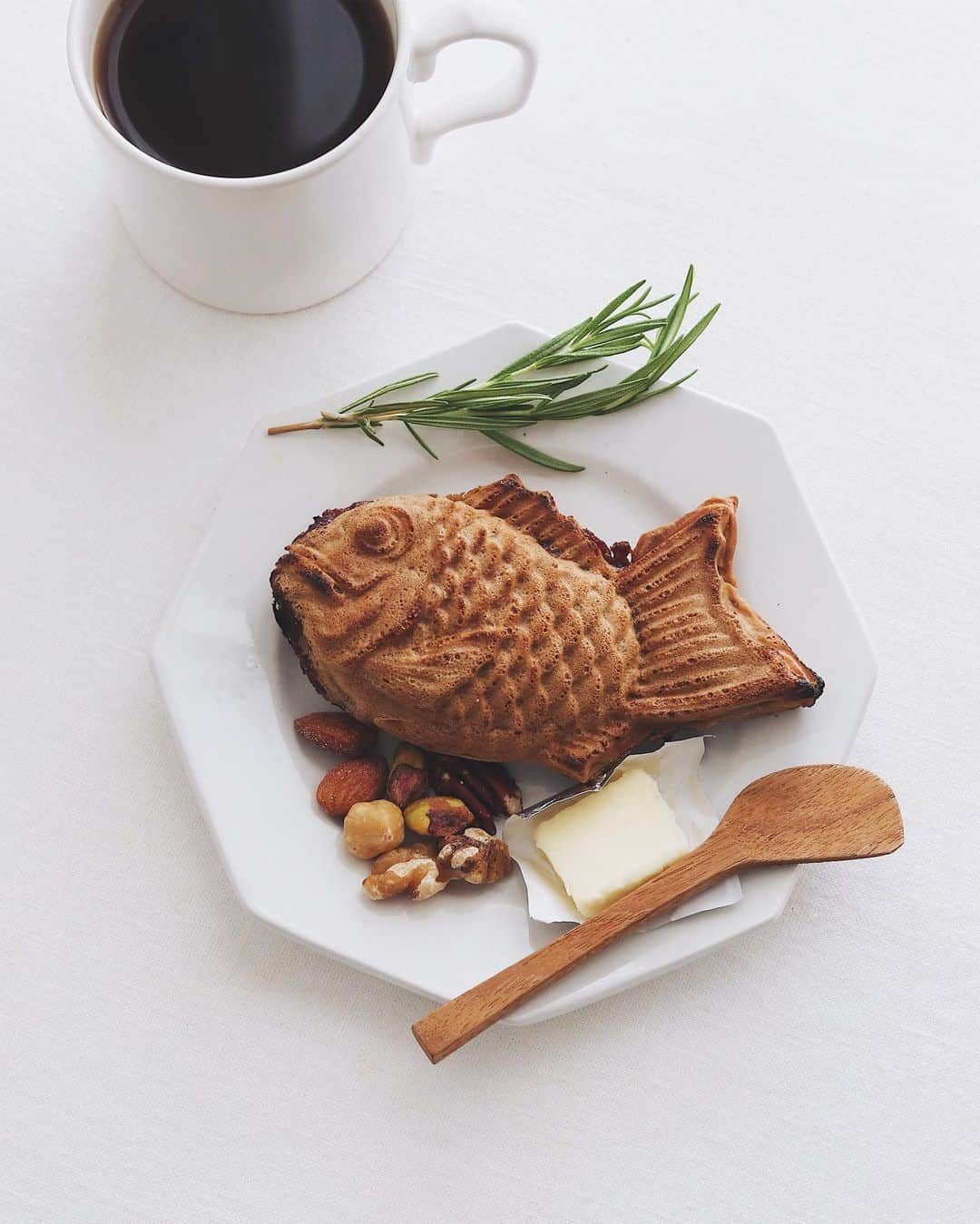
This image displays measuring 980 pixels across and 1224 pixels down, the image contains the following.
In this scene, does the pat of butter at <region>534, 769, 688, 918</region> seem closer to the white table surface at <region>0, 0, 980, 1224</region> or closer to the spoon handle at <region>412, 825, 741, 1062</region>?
the spoon handle at <region>412, 825, 741, 1062</region>

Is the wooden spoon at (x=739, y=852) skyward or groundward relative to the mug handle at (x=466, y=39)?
groundward

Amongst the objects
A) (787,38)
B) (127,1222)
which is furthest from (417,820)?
(787,38)

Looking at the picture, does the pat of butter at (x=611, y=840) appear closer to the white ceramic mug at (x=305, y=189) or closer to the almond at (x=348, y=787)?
the almond at (x=348, y=787)

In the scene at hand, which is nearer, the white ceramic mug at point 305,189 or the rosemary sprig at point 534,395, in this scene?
the white ceramic mug at point 305,189

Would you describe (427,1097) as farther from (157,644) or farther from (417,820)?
(157,644)

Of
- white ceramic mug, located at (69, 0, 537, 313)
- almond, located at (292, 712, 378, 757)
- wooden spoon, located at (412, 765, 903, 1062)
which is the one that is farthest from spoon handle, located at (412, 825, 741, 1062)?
white ceramic mug, located at (69, 0, 537, 313)

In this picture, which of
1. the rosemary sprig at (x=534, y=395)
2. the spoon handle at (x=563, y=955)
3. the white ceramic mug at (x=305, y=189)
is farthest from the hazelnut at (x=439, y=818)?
the white ceramic mug at (x=305, y=189)

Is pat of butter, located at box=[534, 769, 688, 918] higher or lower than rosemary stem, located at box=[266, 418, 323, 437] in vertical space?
lower
